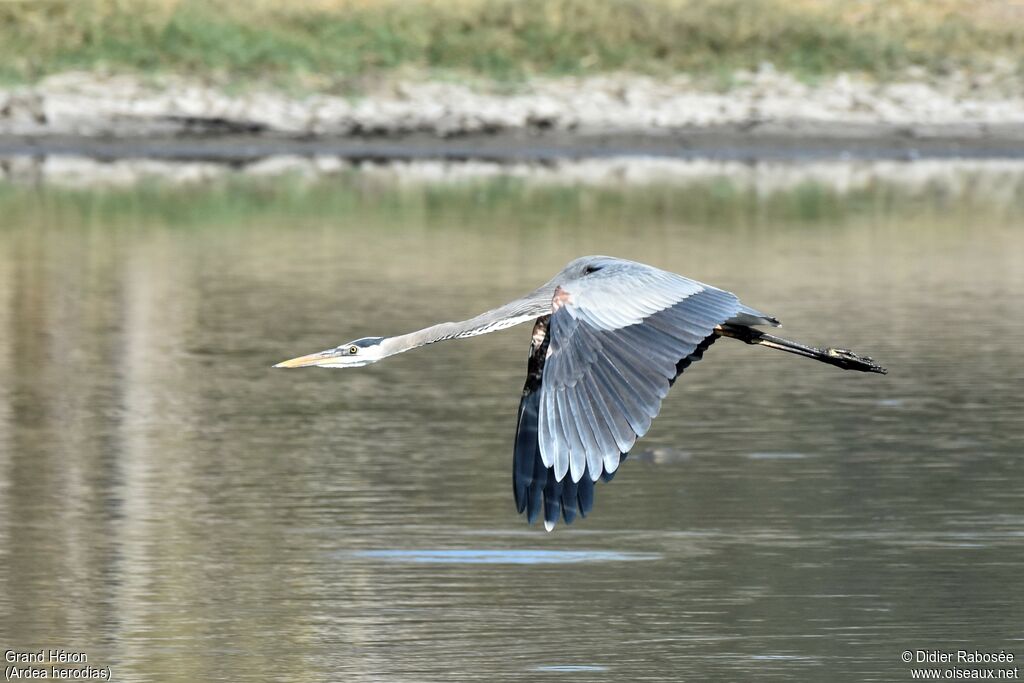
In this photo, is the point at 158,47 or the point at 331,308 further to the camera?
the point at 158,47

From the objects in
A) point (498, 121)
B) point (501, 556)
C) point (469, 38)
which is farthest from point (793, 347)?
point (469, 38)

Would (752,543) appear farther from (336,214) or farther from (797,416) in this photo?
(336,214)

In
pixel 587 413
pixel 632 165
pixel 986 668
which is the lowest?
pixel 632 165

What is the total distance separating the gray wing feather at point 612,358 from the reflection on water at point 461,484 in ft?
4.91

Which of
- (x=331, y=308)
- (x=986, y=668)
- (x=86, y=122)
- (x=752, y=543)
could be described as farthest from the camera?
(x=86, y=122)

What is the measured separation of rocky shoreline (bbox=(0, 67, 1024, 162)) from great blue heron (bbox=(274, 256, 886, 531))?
2301 cm

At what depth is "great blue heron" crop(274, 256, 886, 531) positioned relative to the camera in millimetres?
5812

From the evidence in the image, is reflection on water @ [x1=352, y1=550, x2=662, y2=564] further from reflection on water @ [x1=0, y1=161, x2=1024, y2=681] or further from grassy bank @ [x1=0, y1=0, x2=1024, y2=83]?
grassy bank @ [x1=0, y1=0, x2=1024, y2=83]

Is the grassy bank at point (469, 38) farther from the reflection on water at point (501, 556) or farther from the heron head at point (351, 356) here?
the heron head at point (351, 356)

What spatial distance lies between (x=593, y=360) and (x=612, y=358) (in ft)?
0.17

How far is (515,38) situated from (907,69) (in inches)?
226

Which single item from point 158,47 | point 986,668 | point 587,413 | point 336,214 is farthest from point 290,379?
point 158,47

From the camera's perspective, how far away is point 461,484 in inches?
401

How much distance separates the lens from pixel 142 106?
97.2 feet
